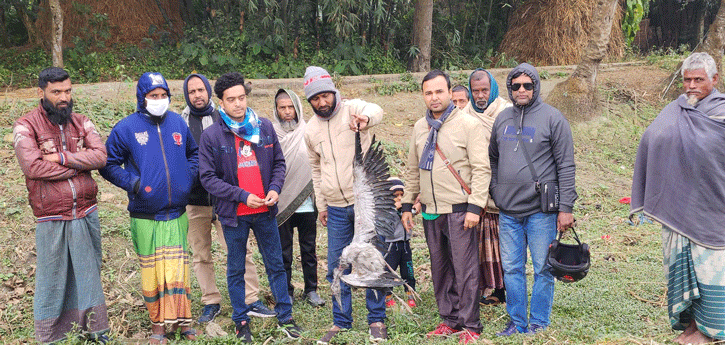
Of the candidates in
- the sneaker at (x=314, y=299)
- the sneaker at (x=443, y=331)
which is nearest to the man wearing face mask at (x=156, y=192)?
the sneaker at (x=314, y=299)

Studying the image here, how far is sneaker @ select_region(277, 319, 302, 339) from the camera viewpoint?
14.8 ft

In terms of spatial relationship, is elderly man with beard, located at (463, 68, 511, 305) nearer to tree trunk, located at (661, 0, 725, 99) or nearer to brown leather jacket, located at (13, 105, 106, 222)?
brown leather jacket, located at (13, 105, 106, 222)

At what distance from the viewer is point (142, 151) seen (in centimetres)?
453

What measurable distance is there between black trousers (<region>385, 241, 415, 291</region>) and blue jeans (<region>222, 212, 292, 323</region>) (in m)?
0.91

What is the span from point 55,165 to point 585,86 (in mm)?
8918

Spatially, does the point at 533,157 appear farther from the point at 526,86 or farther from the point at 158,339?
the point at 158,339

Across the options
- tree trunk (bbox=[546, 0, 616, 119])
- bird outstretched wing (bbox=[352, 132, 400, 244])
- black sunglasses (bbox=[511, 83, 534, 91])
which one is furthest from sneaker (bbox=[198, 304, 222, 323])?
tree trunk (bbox=[546, 0, 616, 119])

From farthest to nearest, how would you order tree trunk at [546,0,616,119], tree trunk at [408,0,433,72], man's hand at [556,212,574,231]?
tree trunk at [408,0,433,72] < tree trunk at [546,0,616,119] < man's hand at [556,212,574,231]

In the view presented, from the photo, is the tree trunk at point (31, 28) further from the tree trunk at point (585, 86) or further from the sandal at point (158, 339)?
the sandal at point (158, 339)

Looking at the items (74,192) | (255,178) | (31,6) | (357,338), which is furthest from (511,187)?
(31,6)

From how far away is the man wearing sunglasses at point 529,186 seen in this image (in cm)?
429

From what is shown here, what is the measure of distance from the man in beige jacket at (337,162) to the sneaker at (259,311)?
0.60 metres

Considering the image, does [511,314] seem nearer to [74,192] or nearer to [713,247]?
[713,247]

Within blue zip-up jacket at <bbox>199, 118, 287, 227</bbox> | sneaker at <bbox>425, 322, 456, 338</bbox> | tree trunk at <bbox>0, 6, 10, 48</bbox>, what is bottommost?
sneaker at <bbox>425, 322, 456, 338</bbox>
